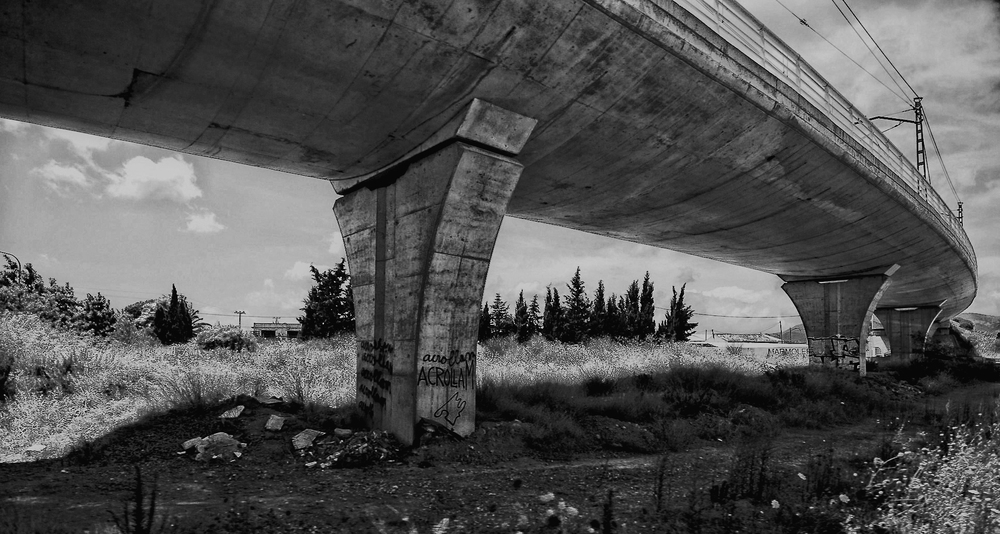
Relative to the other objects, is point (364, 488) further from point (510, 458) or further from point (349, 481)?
point (510, 458)

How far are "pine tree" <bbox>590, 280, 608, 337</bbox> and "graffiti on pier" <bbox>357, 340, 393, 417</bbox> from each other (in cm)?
3356

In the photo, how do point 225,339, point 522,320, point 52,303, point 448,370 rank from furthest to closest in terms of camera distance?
1. point 522,320
2. point 52,303
3. point 225,339
4. point 448,370

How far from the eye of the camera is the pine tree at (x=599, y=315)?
42.4 meters

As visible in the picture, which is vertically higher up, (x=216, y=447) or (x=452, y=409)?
(x=452, y=409)

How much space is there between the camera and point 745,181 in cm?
1296

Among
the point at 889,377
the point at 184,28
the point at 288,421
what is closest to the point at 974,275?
the point at 889,377

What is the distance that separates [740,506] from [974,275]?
3563 centimetres

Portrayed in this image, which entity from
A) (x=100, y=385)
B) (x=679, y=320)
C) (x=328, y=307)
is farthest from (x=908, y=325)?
(x=100, y=385)

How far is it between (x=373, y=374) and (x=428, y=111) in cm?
429

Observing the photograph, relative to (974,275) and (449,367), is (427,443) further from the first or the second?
(974,275)

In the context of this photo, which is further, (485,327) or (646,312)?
(646,312)

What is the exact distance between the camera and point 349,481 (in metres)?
6.82

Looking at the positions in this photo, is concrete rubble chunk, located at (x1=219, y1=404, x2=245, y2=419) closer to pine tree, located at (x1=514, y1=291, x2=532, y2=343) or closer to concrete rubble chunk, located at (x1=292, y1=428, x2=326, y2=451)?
concrete rubble chunk, located at (x1=292, y1=428, x2=326, y2=451)

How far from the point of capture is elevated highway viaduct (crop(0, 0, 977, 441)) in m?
6.39
